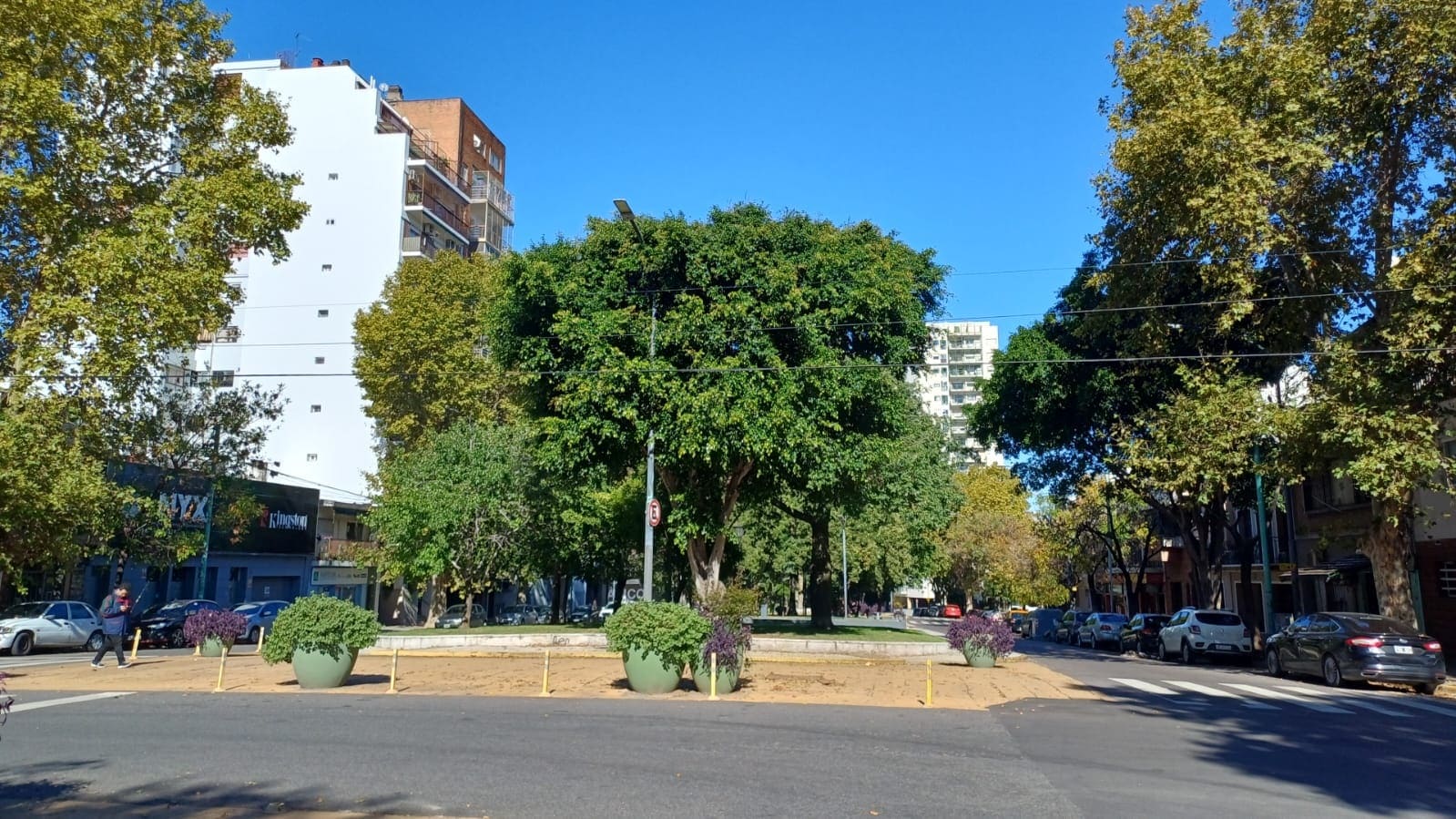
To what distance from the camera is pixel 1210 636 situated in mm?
28297

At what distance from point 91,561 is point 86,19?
21.4 meters

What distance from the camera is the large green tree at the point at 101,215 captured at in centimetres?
2223

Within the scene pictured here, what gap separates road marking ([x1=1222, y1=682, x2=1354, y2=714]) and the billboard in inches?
1200

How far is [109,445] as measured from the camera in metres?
29.2

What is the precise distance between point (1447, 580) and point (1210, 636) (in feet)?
24.8

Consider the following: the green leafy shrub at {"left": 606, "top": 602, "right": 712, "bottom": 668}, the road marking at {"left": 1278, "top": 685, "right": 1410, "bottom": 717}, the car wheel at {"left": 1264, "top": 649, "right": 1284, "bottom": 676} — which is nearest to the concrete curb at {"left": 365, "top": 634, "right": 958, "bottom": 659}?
the car wheel at {"left": 1264, "top": 649, "right": 1284, "bottom": 676}

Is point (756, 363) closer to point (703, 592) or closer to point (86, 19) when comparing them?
point (703, 592)

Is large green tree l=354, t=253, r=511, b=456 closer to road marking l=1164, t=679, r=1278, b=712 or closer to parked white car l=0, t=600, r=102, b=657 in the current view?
parked white car l=0, t=600, r=102, b=657

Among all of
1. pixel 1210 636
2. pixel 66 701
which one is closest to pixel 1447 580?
pixel 1210 636

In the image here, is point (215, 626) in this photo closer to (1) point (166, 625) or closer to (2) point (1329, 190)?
(1) point (166, 625)

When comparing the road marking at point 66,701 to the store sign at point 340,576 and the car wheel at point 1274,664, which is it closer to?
the car wheel at point 1274,664

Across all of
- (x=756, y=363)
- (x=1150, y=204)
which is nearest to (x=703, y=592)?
(x=756, y=363)

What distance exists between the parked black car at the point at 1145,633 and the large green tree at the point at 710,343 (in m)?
13.1

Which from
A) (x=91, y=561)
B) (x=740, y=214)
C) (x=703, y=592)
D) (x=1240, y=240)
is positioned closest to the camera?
(x=1240, y=240)
